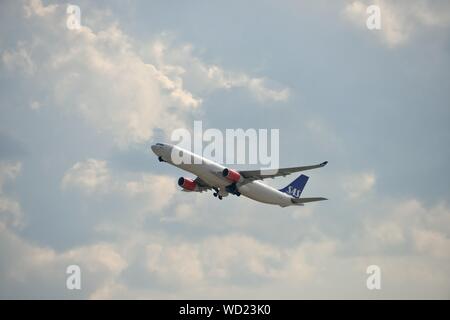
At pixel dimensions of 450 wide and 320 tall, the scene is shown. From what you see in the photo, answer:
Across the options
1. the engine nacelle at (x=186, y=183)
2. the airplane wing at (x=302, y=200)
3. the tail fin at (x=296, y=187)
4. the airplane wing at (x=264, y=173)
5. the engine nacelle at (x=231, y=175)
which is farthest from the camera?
the tail fin at (x=296, y=187)

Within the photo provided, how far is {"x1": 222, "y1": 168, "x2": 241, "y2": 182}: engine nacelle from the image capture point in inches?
4235

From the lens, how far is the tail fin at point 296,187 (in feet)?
411

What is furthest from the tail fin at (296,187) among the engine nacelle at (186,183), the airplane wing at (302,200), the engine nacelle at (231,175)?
the engine nacelle at (231,175)

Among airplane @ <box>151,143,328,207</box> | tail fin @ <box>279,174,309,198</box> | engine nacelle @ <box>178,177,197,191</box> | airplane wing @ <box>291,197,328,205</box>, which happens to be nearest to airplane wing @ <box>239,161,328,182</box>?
airplane @ <box>151,143,328,207</box>

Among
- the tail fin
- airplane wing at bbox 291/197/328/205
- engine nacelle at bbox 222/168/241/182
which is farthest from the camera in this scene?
the tail fin

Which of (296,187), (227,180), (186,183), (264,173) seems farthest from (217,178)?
(296,187)

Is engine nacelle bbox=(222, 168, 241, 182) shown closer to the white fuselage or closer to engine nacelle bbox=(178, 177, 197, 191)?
the white fuselage

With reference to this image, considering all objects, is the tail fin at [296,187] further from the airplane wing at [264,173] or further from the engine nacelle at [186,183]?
the engine nacelle at [186,183]

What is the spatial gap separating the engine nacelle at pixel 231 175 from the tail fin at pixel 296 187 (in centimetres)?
1732
